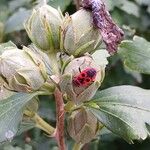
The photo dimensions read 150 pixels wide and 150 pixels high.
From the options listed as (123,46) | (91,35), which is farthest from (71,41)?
(123,46)

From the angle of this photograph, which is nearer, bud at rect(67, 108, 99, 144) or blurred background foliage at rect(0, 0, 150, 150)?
bud at rect(67, 108, 99, 144)

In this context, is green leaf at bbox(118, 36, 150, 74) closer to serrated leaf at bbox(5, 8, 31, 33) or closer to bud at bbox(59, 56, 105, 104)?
bud at bbox(59, 56, 105, 104)

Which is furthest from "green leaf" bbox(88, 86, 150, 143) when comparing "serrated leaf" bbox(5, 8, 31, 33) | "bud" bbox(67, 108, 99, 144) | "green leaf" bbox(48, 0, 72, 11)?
"serrated leaf" bbox(5, 8, 31, 33)

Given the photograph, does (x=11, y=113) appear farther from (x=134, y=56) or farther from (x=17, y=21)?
(x=17, y=21)

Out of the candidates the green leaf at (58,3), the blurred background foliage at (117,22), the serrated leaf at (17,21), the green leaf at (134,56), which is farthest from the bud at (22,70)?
the serrated leaf at (17,21)

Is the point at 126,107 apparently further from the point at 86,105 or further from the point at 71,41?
the point at 71,41

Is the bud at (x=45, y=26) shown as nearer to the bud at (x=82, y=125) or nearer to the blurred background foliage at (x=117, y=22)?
the bud at (x=82, y=125)

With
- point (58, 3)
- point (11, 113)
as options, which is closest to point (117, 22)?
point (58, 3)
